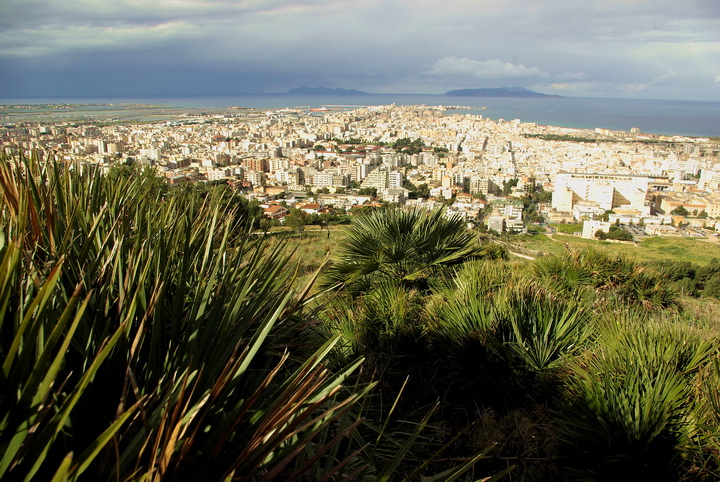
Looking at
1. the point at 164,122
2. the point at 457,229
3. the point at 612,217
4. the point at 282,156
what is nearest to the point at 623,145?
the point at 612,217

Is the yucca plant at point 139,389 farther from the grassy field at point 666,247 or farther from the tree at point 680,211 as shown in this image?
the tree at point 680,211

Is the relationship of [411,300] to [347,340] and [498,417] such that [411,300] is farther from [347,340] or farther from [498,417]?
[498,417]

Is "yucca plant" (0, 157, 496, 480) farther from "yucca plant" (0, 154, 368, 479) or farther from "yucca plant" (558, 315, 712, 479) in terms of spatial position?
"yucca plant" (558, 315, 712, 479)

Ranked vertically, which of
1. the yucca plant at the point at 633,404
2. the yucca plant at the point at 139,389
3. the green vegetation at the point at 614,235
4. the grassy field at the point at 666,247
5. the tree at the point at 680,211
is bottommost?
the tree at the point at 680,211

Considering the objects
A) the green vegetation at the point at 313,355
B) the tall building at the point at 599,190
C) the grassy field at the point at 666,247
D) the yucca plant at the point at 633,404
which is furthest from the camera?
the tall building at the point at 599,190

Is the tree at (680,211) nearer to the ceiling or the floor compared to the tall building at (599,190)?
nearer to the floor

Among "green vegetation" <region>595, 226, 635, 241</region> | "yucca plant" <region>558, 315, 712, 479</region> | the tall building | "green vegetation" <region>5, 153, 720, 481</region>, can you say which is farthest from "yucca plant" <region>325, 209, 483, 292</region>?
the tall building

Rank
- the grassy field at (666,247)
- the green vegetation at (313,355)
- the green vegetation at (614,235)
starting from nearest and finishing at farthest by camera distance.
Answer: the green vegetation at (313,355)
the grassy field at (666,247)
the green vegetation at (614,235)

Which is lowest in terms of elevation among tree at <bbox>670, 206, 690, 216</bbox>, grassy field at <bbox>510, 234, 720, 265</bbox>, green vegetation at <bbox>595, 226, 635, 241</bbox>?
tree at <bbox>670, 206, 690, 216</bbox>

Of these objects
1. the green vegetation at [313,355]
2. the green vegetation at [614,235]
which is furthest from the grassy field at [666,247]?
the green vegetation at [313,355]
